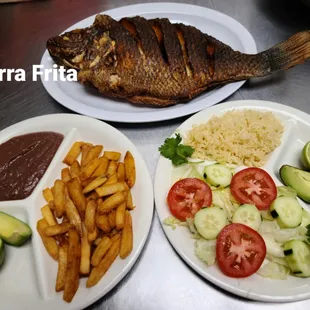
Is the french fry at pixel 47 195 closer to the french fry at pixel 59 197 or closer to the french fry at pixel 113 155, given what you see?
the french fry at pixel 59 197

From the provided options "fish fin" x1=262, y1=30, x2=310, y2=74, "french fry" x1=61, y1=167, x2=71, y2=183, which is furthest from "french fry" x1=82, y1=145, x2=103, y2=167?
"fish fin" x1=262, y1=30, x2=310, y2=74

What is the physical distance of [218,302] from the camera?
1854mm

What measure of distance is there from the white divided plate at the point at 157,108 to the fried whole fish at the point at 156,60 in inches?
3.3

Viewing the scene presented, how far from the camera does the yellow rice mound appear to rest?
217 centimetres

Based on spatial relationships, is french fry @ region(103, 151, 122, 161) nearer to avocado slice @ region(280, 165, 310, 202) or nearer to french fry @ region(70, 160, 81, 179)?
french fry @ region(70, 160, 81, 179)

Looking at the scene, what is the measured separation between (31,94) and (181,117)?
126cm

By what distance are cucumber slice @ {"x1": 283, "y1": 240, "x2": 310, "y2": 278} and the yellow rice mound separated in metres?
0.57

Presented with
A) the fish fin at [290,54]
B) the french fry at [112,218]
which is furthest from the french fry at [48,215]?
the fish fin at [290,54]

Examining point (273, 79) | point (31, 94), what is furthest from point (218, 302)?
point (31, 94)

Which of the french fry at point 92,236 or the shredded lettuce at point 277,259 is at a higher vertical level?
the shredded lettuce at point 277,259

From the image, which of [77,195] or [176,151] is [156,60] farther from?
[77,195]

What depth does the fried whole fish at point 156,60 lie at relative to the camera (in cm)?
244

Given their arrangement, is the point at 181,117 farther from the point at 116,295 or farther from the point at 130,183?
the point at 116,295

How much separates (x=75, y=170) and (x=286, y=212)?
1.19 m
